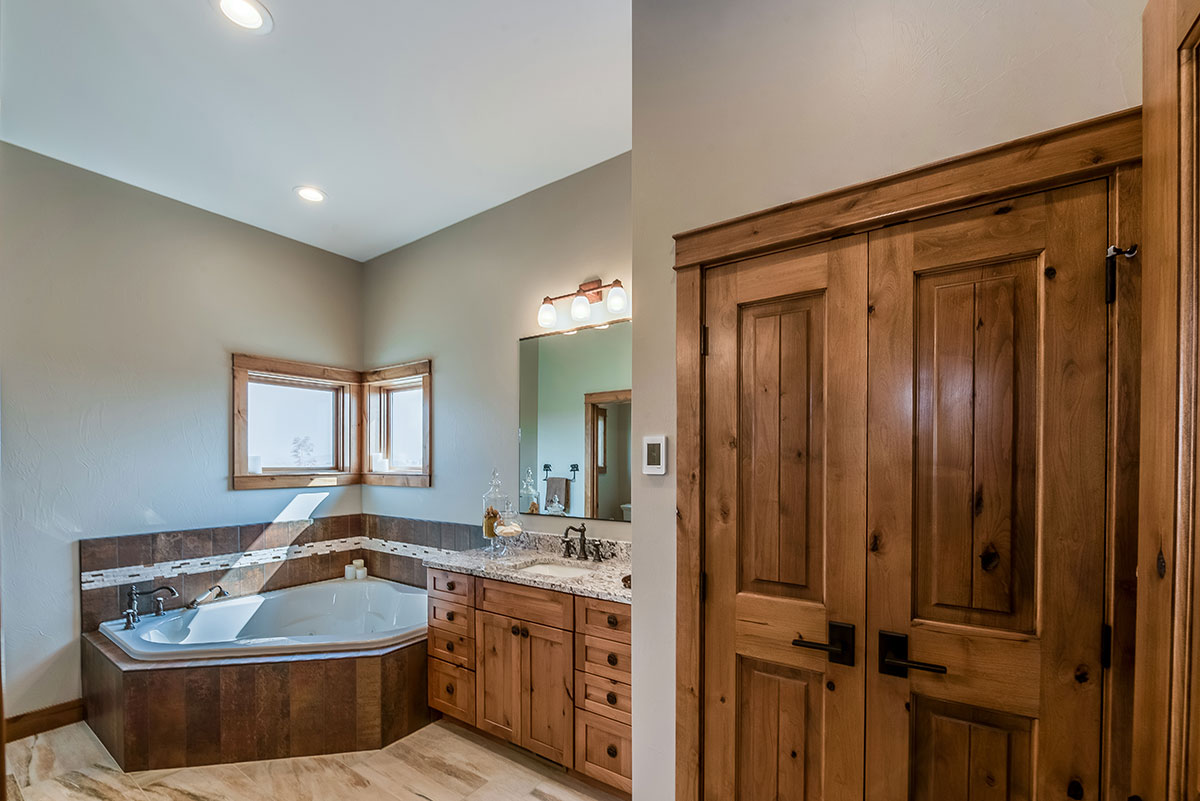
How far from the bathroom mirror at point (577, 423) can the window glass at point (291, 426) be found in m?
1.73

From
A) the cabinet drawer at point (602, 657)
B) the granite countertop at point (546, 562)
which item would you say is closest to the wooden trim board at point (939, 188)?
the granite countertop at point (546, 562)

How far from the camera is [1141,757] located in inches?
40.1

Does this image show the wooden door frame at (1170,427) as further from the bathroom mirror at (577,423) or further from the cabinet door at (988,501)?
the bathroom mirror at (577,423)

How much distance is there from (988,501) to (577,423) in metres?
2.13

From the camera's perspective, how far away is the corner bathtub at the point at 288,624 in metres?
2.74

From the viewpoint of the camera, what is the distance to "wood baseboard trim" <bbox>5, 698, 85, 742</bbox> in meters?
2.79

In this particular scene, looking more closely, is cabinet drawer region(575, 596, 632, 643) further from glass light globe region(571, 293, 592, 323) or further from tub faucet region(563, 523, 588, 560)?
glass light globe region(571, 293, 592, 323)

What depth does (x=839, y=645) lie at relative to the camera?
140 centimetres

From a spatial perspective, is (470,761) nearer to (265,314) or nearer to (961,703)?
(961,703)

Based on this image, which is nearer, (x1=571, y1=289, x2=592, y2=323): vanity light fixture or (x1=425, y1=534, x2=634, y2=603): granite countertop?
(x1=425, y1=534, x2=634, y2=603): granite countertop

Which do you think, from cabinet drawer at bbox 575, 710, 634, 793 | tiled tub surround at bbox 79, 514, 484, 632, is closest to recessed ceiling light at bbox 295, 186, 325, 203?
tiled tub surround at bbox 79, 514, 484, 632

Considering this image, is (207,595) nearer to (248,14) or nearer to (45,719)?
(45,719)

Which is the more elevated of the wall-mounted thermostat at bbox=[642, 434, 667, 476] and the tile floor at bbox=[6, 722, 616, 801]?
the wall-mounted thermostat at bbox=[642, 434, 667, 476]

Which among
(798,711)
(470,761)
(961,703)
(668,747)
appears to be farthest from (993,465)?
(470,761)
